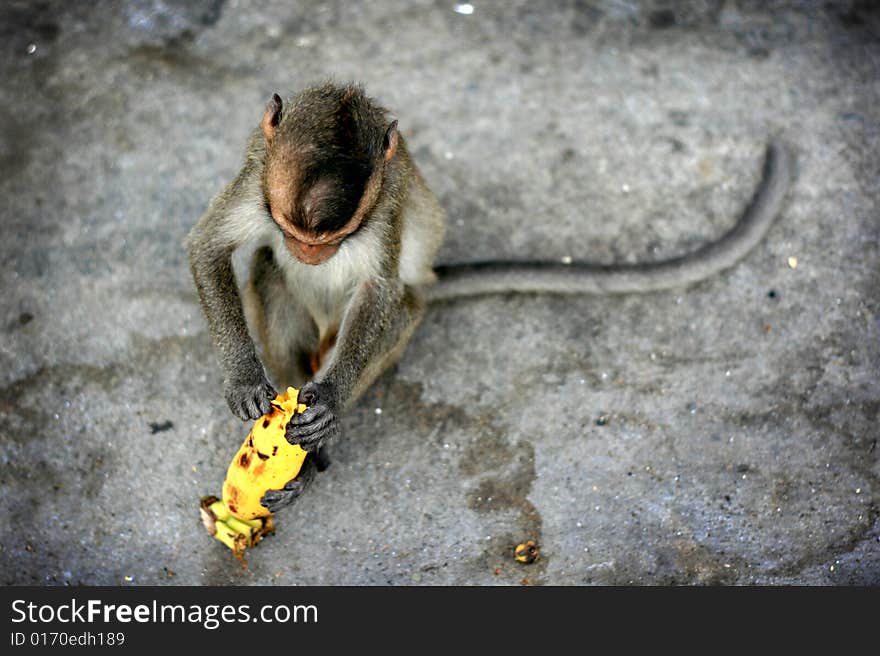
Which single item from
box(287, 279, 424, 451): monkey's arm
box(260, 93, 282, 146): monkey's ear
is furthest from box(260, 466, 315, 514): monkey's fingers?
box(260, 93, 282, 146): monkey's ear

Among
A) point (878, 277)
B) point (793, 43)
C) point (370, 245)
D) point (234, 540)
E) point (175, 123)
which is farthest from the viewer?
point (793, 43)

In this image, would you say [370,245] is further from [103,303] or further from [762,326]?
[762,326]

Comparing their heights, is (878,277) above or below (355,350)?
below

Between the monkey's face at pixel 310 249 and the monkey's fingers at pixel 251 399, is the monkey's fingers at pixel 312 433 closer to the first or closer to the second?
the monkey's fingers at pixel 251 399

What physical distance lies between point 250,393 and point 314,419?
369mm

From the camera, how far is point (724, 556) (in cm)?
401

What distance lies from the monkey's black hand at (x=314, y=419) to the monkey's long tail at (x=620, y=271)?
38.3 inches

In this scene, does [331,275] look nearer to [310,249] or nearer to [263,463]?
[310,249]

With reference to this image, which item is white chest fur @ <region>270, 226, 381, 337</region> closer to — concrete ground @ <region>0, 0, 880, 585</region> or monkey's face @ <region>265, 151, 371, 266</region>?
monkey's face @ <region>265, 151, 371, 266</region>

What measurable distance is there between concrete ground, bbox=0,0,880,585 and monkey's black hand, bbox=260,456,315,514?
14.1 inches

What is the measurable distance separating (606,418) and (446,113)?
6.87 ft

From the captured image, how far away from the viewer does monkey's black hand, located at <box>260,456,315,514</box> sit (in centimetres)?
355

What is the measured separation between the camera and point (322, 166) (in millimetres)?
2902

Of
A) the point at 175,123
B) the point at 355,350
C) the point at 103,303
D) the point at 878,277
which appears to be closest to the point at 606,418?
the point at 355,350
